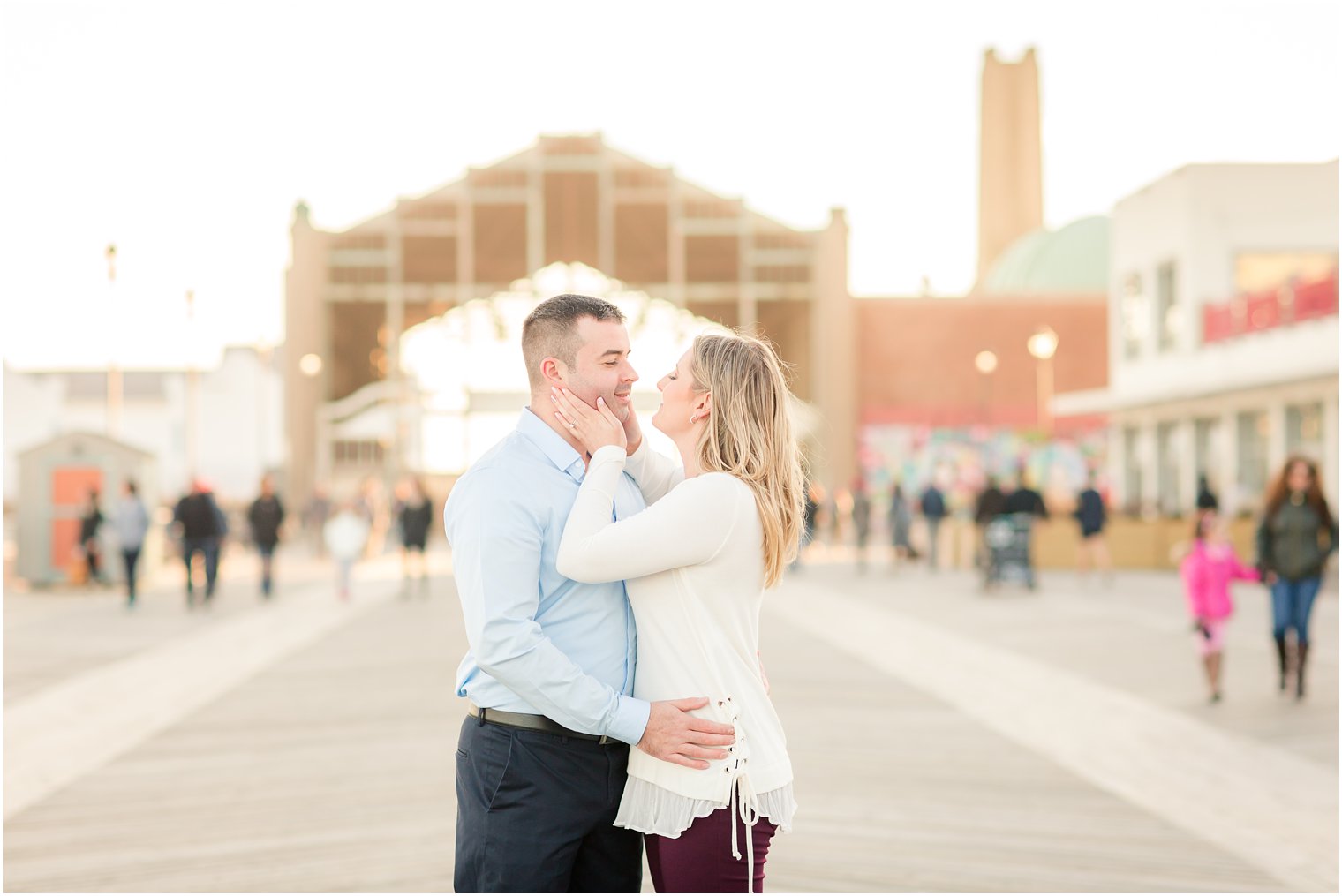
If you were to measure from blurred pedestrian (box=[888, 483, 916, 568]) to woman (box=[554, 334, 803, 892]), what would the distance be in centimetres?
2436

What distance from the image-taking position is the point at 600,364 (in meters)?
3.53

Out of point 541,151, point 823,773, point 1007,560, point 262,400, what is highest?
point 541,151

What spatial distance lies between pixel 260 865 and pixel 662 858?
11.4 ft

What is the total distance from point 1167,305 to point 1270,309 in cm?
495

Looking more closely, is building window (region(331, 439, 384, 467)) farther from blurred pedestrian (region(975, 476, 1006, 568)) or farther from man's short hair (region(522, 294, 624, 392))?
man's short hair (region(522, 294, 624, 392))

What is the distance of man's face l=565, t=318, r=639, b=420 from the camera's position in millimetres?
3510

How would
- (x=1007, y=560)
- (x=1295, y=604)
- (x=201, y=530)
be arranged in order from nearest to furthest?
(x=1295, y=604) → (x=201, y=530) → (x=1007, y=560)

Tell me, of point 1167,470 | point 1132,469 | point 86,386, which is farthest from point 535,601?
point 86,386

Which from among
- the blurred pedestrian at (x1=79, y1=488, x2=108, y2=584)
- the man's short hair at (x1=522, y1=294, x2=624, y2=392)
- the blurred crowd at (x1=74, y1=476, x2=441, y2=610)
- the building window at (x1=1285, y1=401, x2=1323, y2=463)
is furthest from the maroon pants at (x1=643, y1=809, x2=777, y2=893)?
the building window at (x1=1285, y1=401, x2=1323, y2=463)

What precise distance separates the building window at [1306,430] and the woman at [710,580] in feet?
77.1

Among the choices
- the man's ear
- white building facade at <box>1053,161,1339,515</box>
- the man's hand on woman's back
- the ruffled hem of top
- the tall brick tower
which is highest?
the tall brick tower

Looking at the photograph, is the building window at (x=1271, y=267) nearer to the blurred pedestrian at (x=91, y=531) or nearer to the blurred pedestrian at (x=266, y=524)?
the blurred pedestrian at (x=266, y=524)

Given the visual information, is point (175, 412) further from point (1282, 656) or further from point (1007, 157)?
point (1282, 656)

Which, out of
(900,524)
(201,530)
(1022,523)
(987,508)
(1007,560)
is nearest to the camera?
(201,530)
